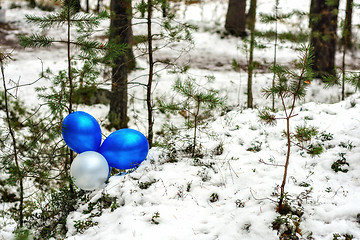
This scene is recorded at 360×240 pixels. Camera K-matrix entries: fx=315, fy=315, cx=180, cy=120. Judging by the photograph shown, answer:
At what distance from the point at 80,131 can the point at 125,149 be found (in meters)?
0.59

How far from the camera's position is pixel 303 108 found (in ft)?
18.5

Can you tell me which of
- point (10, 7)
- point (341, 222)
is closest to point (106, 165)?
point (341, 222)

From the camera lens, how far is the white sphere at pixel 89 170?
12.0 feet

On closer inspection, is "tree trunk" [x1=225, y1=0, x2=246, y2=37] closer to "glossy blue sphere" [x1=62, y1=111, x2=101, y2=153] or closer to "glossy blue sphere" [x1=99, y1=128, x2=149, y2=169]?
"glossy blue sphere" [x1=99, y1=128, x2=149, y2=169]

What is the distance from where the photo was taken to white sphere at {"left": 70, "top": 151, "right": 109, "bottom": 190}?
12.0 feet

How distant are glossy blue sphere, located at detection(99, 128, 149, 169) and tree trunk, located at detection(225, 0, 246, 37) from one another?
10.8 meters

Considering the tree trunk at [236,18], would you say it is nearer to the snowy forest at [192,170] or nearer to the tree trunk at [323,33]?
the tree trunk at [323,33]

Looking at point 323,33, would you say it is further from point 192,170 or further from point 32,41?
point 32,41

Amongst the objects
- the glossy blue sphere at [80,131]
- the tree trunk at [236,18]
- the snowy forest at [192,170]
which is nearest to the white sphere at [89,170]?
the snowy forest at [192,170]

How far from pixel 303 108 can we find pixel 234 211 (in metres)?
3.16

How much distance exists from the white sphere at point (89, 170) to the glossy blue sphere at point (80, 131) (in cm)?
19

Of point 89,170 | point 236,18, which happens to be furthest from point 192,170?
point 236,18

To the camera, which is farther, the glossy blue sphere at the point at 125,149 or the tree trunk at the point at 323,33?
the tree trunk at the point at 323,33

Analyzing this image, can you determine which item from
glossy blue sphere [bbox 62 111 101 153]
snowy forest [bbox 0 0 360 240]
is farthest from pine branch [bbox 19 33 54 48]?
glossy blue sphere [bbox 62 111 101 153]
